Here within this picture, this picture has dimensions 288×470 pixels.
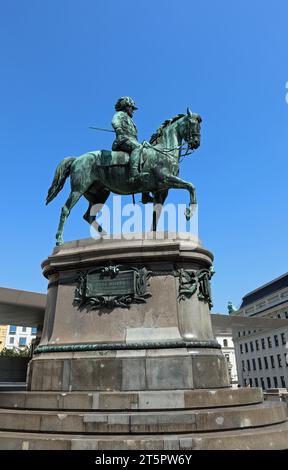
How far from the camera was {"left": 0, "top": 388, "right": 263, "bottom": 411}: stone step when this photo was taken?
6520 millimetres

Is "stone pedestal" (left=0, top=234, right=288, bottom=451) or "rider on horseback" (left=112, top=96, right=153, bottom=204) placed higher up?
"rider on horseback" (left=112, top=96, right=153, bottom=204)

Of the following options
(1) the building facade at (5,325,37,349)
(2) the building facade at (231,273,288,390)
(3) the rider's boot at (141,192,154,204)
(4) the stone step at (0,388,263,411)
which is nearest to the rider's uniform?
(3) the rider's boot at (141,192,154,204)

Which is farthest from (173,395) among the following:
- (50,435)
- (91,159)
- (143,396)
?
(91,159)

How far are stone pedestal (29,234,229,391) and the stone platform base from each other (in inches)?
18.6

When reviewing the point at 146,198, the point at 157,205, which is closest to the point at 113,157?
the point at 146,198

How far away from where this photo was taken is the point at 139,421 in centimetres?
596

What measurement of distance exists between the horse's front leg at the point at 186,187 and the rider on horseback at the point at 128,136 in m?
0.68

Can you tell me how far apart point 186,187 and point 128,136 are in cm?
219

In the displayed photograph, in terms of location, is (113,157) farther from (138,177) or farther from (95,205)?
(95,205)

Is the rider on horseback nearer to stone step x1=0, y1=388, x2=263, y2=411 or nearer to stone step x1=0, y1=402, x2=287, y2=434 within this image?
stone step x1=0, y1=388, x2=263, y2=411

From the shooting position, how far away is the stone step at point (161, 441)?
216 inches

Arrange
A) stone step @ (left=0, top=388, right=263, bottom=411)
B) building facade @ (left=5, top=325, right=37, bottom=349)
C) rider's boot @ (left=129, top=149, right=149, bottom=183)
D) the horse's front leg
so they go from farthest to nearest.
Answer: building facade @ (left=5, top=325, right=37, bottom=349) < rider's boot @ (left=129, top=149, right=149, bottom=183) < the horse's front leg < stone step @ (left=0, top=388, right=263, bottom=411)
